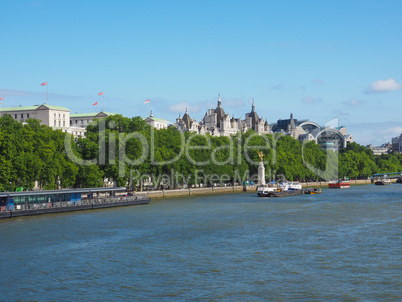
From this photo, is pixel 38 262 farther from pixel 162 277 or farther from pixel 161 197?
pixel 161 197

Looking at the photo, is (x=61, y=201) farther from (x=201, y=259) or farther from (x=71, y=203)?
(x=201, y=259)

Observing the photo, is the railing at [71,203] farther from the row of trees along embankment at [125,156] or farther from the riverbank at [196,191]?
the riverbank at [196,191]

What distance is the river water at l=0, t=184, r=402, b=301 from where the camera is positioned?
2581 cm

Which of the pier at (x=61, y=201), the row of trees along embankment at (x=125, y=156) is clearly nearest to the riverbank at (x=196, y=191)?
the row of trees along embankment at (x=125, y=156)

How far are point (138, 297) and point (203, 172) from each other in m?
81.8

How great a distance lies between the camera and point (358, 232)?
43.1 meters

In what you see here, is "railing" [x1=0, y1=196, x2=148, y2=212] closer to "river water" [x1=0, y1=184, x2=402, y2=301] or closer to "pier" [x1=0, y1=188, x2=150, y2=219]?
"pier" [x1=0, y1=188, x2=150, y2=219]

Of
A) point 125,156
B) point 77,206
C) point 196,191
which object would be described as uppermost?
point 125,156

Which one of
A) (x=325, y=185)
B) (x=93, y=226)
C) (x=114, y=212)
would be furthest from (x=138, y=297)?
(x=325, y=185)

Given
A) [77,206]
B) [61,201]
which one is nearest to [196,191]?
[77,206]

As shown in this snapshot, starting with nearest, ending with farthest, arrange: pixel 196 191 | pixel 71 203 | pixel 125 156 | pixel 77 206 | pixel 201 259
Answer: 1. pixel 201 259
2. pixel 77 206
3. pixel 71 203
4. pixel 125 156
5. pixel 196 191

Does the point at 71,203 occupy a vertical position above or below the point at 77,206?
above

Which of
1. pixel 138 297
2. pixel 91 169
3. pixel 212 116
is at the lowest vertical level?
pixel 138 297

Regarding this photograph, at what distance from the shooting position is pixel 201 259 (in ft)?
108
